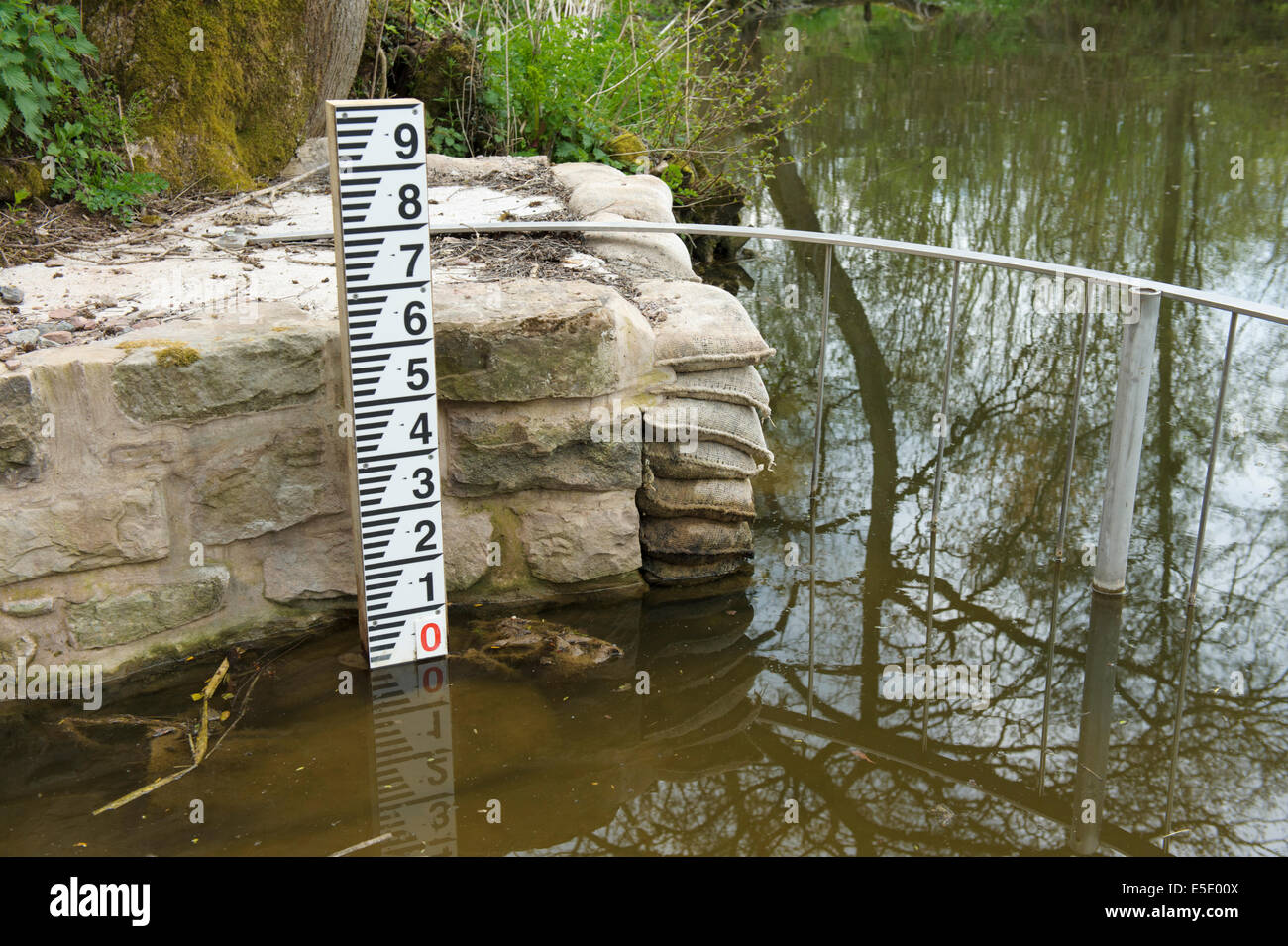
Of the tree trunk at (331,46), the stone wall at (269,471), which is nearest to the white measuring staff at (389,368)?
the stone wall at (269,471)

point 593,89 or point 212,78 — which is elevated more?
point 593,89

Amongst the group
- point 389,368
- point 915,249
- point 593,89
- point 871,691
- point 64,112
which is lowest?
point 871,691

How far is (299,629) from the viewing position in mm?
4328

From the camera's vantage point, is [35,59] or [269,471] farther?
[35,59]

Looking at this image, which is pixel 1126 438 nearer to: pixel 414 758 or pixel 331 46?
pixel 414 758

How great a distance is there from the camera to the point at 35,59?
5.00m

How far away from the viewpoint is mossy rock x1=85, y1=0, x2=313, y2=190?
5.53 meters

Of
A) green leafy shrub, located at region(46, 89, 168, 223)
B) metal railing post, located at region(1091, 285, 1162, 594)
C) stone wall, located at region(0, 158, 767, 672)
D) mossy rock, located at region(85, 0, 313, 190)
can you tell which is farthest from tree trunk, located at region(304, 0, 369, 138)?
metal railing post, located at region(1091, 285, 1162, 594)

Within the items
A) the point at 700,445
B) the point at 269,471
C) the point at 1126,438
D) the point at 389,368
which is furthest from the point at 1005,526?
the point at 269,471

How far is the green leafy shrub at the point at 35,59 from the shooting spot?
4.84 meters

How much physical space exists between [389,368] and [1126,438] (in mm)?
2593

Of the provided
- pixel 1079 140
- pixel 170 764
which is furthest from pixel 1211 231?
pixel 170 764

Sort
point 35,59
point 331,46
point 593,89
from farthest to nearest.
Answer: point 593,89 < point 331,46 < point 35,59

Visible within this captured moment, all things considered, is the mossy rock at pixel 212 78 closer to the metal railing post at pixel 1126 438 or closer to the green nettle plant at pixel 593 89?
the green nettle plant at pixel 593 89
